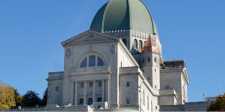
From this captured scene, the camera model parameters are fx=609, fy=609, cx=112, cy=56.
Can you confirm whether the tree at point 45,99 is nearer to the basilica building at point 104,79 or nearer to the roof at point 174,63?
the basilica building at point 104,79

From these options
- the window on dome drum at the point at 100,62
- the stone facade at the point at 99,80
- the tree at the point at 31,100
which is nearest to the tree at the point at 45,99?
the tree at the point at 31,100

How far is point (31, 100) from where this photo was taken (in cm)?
9650

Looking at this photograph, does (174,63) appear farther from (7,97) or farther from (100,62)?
(7,97)

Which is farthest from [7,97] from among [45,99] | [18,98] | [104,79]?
[104,79]

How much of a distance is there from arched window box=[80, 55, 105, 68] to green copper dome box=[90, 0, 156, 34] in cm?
1959

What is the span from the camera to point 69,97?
8869 cm

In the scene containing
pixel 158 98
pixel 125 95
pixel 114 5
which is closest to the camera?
pixel 125 95

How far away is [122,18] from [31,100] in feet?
76.8

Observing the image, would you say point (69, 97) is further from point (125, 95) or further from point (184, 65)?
point (184, 65)

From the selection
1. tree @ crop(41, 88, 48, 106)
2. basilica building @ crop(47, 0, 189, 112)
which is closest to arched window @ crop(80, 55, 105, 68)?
basilica building @ crop(47, 0, 189, 112)

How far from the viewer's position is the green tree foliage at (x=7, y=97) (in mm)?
90369

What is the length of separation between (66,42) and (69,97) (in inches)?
329

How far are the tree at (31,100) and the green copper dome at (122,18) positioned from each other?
1807 cm

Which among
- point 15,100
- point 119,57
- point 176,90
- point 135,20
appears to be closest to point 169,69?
point 176,90
